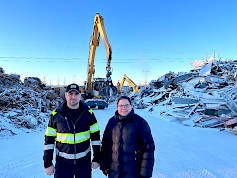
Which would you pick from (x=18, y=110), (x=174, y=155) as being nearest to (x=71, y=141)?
(x=174, y=155)

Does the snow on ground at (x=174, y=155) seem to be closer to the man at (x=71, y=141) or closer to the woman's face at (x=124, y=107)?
the man at (x=71, y=141)

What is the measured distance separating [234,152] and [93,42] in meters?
16.2

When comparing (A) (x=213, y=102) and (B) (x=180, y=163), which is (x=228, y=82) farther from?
(B) (x=180, y=163)

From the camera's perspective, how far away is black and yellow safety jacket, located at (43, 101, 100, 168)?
3072 mm

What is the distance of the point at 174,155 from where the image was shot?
6.00m

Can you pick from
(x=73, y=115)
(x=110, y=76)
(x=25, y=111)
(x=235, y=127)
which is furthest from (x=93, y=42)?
(x=73, y=115)

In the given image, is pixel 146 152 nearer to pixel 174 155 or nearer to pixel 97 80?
pixel 174 155

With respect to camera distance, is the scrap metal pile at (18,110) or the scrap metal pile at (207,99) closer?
the scrap metal pile at (18,110)

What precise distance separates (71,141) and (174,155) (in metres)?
3.77

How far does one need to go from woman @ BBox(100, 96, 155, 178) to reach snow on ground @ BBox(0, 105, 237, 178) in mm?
1901

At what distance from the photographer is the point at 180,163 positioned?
5355 millimetres

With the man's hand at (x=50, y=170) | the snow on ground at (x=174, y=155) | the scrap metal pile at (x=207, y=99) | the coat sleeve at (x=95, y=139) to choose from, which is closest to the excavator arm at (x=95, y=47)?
the scrap metal pile at (x=207, y=99)

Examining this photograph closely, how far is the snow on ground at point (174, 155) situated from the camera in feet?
15.5

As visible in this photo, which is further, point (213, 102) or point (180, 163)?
point (213, 102)
